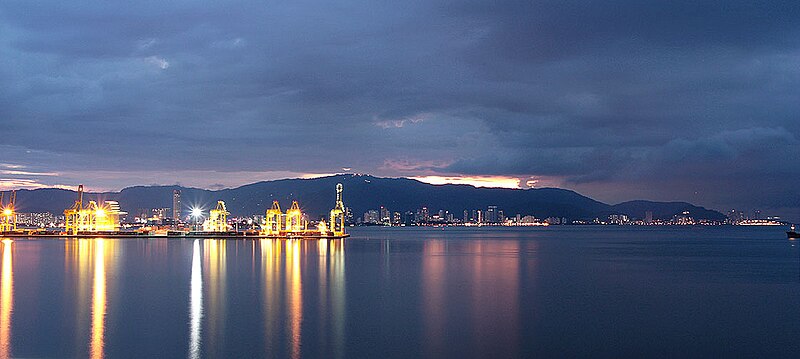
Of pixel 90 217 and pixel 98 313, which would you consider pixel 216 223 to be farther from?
pixel 98 313

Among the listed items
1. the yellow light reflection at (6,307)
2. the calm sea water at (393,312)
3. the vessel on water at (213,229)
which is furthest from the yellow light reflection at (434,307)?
the vessel on water at (213,229)

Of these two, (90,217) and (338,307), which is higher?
(90,217)

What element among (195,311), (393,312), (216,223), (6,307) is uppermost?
(216,223)

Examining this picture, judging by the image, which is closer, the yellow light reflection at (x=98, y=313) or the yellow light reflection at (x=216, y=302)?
→ the yellow light reflection at (x=98, y=313)

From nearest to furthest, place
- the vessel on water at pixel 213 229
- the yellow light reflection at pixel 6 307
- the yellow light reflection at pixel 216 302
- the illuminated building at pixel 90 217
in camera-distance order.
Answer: the yellow light reflection at pixel 6 307
the yellow light reflection at pixel 216 302
the vessel on water at pixel 213 229
the illuminated building at pixel 90 217

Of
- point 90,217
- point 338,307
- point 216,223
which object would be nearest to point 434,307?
point 338,307

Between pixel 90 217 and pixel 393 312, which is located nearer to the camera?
pixel 393 312

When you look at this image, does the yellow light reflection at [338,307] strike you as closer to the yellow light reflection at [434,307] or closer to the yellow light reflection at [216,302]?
the yellow light reflection at [434,307]

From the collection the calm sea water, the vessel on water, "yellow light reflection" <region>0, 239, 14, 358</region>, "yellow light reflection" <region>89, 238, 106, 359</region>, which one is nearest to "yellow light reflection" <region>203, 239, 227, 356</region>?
the calm sea water

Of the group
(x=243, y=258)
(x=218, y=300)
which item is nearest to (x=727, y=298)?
(x=218, y=300)

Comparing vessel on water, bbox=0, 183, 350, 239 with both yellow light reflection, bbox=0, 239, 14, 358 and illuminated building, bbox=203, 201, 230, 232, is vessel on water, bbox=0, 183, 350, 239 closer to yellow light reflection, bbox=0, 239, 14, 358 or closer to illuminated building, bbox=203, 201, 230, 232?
illuminated building, bbox=203, 201, 230, 232

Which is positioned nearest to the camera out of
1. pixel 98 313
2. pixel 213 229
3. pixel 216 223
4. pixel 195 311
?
pixel 98 313

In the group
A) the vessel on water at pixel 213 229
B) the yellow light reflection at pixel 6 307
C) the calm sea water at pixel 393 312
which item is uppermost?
the vessel on water at pixel 213 229

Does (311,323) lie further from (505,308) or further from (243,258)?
(243,258)
